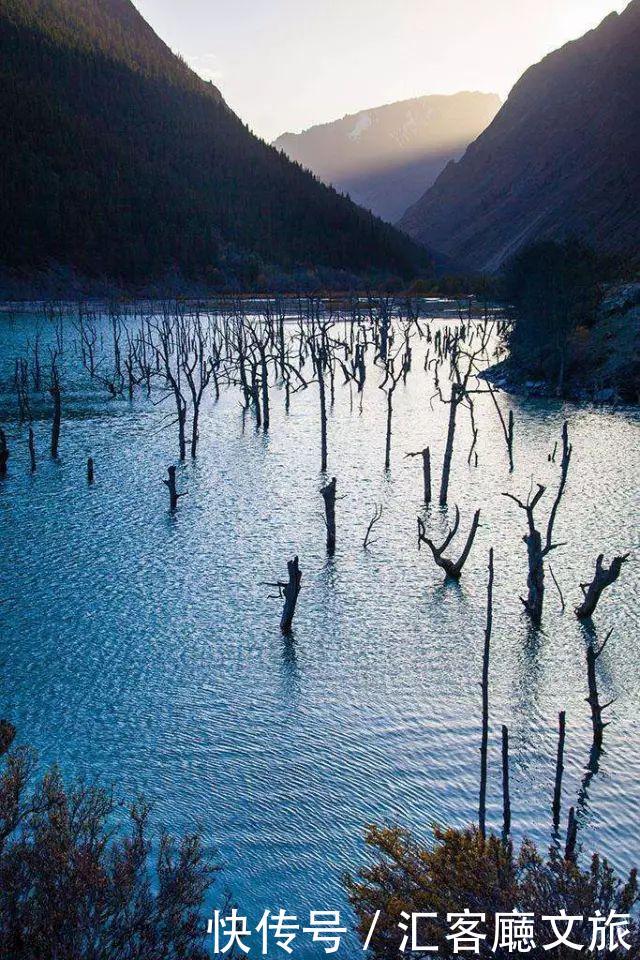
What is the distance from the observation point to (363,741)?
12.7 meters

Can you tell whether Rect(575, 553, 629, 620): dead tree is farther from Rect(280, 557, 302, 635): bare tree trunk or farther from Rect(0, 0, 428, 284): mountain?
Rect(0, 0, 428, 284): mountain

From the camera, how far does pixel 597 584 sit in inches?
633

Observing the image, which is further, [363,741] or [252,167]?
[252,167]

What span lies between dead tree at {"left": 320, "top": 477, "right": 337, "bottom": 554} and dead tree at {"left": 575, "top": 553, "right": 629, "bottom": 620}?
20.5ft

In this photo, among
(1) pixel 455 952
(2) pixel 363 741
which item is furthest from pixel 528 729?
(1) pixel 455 952

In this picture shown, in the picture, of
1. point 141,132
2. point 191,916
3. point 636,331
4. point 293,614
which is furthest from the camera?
point 141,132

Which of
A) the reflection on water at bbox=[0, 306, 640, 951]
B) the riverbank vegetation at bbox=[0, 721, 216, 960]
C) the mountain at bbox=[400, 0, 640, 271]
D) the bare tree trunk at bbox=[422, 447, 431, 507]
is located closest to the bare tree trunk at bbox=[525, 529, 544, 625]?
the reflection on water at bbox=[0, 306, 640, 951]

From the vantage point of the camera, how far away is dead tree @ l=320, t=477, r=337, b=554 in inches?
797

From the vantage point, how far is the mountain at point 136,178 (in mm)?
120625

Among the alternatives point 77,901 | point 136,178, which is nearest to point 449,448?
point 77,901

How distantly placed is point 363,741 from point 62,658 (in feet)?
19.9

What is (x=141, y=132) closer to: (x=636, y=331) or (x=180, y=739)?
(x=636, y=331)

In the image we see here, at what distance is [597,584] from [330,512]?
268 inches

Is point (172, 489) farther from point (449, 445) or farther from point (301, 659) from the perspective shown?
point (301, 659)
